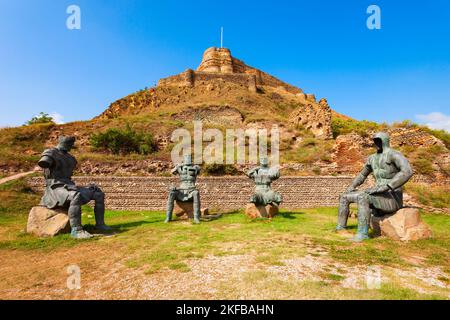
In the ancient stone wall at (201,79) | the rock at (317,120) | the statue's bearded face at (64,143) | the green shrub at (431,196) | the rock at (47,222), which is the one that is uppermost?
the ancient stone wall at (201,79)

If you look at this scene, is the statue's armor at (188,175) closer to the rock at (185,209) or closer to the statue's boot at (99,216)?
the rock at (185,209)

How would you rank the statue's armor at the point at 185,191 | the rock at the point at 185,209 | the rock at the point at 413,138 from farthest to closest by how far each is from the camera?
the rock at the point at 413,138, the rock at the point at 185,209, the statue's armor at the point at 185,191

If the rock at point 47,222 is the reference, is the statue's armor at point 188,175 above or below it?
above

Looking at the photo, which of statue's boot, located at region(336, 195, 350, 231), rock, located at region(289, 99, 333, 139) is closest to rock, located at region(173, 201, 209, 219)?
statue's boot, located at region(336, 195, 350, 231)

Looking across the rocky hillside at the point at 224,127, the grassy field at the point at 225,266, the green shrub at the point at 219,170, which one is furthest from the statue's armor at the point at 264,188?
the rocky hillside at the point at 224,127

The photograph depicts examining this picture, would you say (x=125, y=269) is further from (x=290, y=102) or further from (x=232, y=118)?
(x=290, y=102)

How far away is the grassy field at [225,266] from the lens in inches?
123

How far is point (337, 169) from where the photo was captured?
1930 cm

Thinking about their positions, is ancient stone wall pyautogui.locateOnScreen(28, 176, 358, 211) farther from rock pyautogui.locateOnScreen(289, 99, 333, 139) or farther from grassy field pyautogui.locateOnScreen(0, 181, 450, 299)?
rock pyautogui.locateOnScreen(289, 99, 333, 139)

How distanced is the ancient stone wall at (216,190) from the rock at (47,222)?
804 centimetres

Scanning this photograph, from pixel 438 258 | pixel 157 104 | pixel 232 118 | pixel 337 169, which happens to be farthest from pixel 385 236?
pixel 157 104

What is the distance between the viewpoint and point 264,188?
8844 millimetres

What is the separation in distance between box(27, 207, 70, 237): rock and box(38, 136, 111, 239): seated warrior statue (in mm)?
178

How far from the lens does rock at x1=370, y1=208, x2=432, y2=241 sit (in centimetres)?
545
